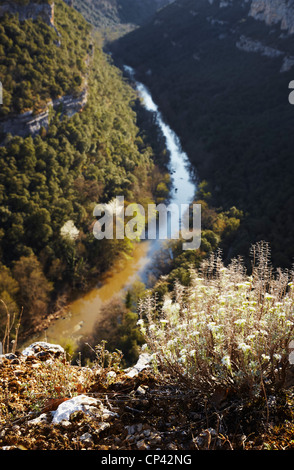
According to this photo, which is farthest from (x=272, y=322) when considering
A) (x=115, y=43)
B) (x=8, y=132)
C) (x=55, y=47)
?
(x=115, y=43)

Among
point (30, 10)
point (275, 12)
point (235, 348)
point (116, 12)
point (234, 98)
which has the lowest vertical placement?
point (235, 348)

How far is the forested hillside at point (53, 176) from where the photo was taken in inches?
781

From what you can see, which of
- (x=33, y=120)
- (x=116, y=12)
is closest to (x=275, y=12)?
(x=33, y=120)

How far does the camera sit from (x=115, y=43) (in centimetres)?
9212

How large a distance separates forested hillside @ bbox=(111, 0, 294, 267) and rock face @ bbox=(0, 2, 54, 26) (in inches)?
869

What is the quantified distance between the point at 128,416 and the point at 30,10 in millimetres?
38737

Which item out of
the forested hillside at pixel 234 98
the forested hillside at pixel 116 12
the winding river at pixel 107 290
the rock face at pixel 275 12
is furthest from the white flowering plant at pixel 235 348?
the forested hillside at pixel 116 12

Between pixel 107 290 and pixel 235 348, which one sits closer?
pixel 235 348

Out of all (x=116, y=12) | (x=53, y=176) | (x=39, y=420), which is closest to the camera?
(x=39, y=420)

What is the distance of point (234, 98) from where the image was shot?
46031 millimetres

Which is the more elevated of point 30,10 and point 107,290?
point 30,10

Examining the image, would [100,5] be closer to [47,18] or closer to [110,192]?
[47,18]

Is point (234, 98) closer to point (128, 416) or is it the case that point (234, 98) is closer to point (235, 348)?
point (235, 348)

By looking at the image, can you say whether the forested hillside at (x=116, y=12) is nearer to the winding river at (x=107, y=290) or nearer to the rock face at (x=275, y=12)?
the rock face at (x=275, y=12)
